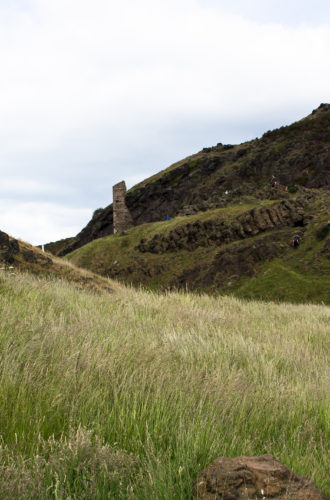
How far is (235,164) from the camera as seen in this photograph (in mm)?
58562

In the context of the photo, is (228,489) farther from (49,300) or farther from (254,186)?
(254,186)

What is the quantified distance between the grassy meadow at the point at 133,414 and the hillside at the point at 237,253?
20.4 m

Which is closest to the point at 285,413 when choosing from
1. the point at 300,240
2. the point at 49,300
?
the point at 49,300

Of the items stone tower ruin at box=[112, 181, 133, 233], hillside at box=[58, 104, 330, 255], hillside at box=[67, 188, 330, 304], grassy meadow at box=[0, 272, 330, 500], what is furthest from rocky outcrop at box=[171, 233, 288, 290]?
stone tower ruin at box=[112, 181, 133, 233]

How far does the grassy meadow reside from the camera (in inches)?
70.8

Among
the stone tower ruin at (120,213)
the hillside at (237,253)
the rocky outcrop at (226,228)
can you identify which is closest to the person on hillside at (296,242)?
the hillside at (237,253)

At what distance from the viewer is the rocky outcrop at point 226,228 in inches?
1347

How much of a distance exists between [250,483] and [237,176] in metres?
56.1

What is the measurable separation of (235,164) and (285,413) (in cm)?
5795

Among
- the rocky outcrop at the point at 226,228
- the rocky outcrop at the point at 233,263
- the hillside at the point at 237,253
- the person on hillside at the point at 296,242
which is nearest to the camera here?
the hillside at the point at 237,253

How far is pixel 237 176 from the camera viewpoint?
55.8m

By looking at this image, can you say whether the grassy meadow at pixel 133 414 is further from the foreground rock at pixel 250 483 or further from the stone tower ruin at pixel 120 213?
the stone tower ruin at pixel 120 213

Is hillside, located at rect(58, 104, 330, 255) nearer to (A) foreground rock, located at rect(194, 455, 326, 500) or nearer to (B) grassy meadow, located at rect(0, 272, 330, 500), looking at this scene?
(B) grassy meadow, located at rect(0, 272, 330, 500)

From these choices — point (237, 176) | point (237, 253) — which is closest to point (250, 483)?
point (237, 253)
